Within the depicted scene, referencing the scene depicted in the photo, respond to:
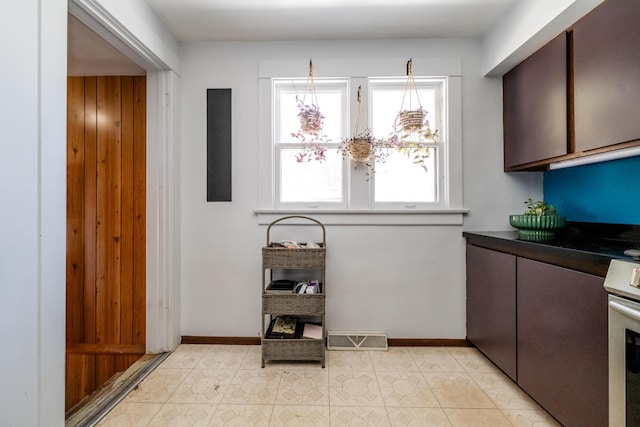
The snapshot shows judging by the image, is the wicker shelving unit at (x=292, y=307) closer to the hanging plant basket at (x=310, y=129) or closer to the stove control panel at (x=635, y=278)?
the hanging plant basket at (x=310, y=129)

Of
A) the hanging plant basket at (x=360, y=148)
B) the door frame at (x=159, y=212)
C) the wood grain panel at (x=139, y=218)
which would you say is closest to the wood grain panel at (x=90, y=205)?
the wood grain panel at (x=139, y=218)

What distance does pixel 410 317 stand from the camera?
2.35m

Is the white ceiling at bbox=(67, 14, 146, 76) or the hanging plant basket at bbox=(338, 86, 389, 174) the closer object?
the white ceiling at bbox=(67, 14, 146, 76)

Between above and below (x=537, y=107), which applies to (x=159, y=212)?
below

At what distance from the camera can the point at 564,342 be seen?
1.39 m

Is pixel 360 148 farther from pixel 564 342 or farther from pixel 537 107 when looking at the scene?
pixel 564 342

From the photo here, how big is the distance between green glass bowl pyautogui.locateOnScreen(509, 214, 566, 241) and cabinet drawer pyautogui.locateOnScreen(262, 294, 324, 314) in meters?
1.38

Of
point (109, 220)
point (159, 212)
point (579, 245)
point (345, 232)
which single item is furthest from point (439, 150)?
point (109, 220)

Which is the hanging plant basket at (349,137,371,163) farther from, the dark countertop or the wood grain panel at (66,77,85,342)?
the wood grain panel at (66,77,85,342)

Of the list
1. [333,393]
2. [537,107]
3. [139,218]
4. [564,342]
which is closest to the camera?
[564,342]

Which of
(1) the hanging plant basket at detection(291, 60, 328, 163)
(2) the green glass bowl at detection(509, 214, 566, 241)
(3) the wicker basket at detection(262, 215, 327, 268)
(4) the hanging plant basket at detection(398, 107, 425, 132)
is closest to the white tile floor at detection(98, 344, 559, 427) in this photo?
(3) the wicker basket at detection(262, 215, 327, 268)

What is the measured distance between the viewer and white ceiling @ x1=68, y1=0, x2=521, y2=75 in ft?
6.41

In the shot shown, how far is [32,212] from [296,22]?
193 centimetres

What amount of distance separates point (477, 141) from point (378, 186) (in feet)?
2.80
